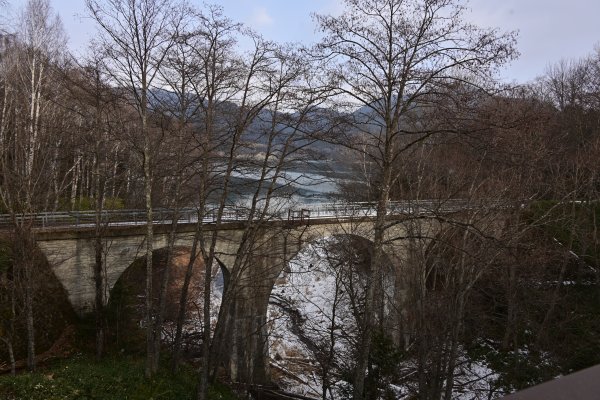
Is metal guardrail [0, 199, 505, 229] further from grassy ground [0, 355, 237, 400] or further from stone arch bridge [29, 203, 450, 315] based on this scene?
grassy ground [0, 355, 237, 400]

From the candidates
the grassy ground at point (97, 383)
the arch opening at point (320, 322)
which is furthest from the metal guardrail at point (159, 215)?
the grassy ground at point (97, 383)

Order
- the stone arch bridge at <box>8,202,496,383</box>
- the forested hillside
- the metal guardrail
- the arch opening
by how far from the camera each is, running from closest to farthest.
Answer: the forested hillside → the metal guardrail → the stone arch bridge at <box>8,202,496,383</box> → the arch opening

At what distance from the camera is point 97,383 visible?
30.1ft

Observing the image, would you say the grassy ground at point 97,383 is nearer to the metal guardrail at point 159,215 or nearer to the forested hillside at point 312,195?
the forested hillside at point 312,195

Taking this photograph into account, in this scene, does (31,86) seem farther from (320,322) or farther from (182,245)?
(320,322)

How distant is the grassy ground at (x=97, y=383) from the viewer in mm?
8387

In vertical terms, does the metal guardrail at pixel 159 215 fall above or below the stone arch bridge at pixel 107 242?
above

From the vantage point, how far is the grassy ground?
330 inches

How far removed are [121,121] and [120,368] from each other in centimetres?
638

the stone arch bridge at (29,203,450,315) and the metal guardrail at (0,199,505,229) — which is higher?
the metal guardrail at (0,199,505,229)

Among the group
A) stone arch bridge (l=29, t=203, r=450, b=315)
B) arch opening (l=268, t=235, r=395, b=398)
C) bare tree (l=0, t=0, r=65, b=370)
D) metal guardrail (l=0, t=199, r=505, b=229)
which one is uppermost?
bare tree (l=0, t=0, r=65, b=370)

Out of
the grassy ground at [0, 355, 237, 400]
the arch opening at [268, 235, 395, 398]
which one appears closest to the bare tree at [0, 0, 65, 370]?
the grassy ground at [0, 355, 237, 400]

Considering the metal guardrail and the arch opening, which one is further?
the arch opening

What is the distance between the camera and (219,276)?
1037 inches
